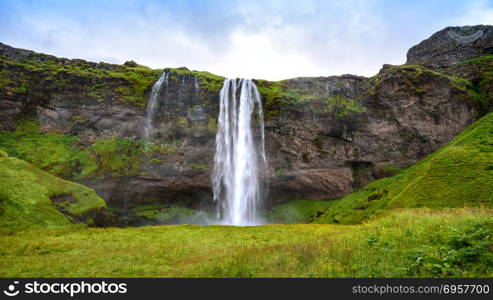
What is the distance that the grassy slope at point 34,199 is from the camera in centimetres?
2628

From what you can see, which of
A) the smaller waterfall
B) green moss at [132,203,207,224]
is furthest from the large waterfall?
green moss at [132,203,207,224]

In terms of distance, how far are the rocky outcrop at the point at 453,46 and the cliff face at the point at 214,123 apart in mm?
14981

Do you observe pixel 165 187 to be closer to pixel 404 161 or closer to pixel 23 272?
pixel 23 272

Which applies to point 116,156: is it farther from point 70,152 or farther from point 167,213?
point 167,213

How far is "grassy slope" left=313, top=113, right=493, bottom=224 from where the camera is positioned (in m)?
24.4

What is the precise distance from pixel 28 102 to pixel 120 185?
981 inches

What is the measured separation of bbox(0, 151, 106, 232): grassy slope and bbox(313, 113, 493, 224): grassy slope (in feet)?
109

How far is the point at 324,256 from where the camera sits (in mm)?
10664

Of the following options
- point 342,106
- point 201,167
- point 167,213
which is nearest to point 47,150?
point 167,213

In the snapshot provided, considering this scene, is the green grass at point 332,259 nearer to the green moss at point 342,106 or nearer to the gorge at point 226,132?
the gorge at point 226,132

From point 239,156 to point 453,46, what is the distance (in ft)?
216

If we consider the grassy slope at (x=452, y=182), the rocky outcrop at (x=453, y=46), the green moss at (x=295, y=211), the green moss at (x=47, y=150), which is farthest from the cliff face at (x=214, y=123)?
the grassy slope at (x=452, y=182)

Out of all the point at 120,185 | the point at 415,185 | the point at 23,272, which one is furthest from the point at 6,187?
→ the point at 415,185

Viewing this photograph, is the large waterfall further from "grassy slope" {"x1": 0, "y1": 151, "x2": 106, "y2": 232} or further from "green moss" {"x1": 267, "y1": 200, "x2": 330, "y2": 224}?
"grassy slope" {"x1": 0, "y1": 151, "x2": 106, "y2": 232}
